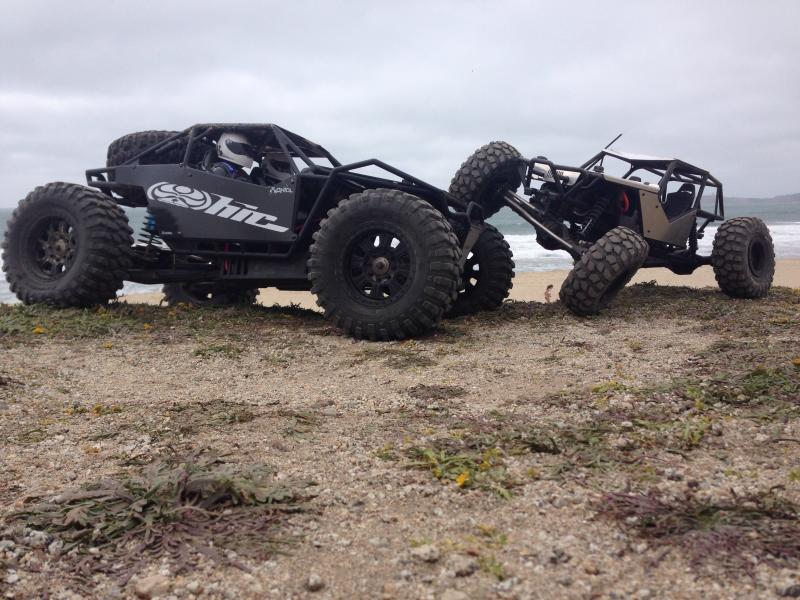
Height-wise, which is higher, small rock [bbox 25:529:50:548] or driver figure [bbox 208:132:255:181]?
driver figure [bbox 208:132:255:181]

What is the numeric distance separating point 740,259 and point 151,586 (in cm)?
699

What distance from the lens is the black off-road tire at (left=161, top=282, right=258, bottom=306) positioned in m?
7.43

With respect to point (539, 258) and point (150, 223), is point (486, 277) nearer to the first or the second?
point (150, 223)

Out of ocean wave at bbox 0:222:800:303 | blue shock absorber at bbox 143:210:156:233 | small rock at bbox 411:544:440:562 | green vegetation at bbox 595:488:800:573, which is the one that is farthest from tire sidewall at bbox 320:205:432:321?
ocean wave at bbox 0:222:800:303

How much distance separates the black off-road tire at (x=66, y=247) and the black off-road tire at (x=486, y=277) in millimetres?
3143

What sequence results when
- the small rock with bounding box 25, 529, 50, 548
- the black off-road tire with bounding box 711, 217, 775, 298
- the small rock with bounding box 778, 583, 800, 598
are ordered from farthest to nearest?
the black off-road tire with bounding box 711, 217, 775, 298 < the small rock with bounding box 25, 529, 50, 548 < the small rock with bounding box 778, 583, 800, 598

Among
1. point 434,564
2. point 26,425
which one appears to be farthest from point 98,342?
point 434,564

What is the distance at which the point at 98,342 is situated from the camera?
511 centimetres

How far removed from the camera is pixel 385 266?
538 centimetres

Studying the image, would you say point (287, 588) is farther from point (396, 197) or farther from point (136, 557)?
point (396, 197)

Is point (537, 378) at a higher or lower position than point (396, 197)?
lower

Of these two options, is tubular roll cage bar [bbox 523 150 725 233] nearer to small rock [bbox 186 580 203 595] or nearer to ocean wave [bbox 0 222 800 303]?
small rock [bbox 186 580 203 595]

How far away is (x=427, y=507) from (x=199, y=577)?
745 millimetres

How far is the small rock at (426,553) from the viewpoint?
193 centimetres
